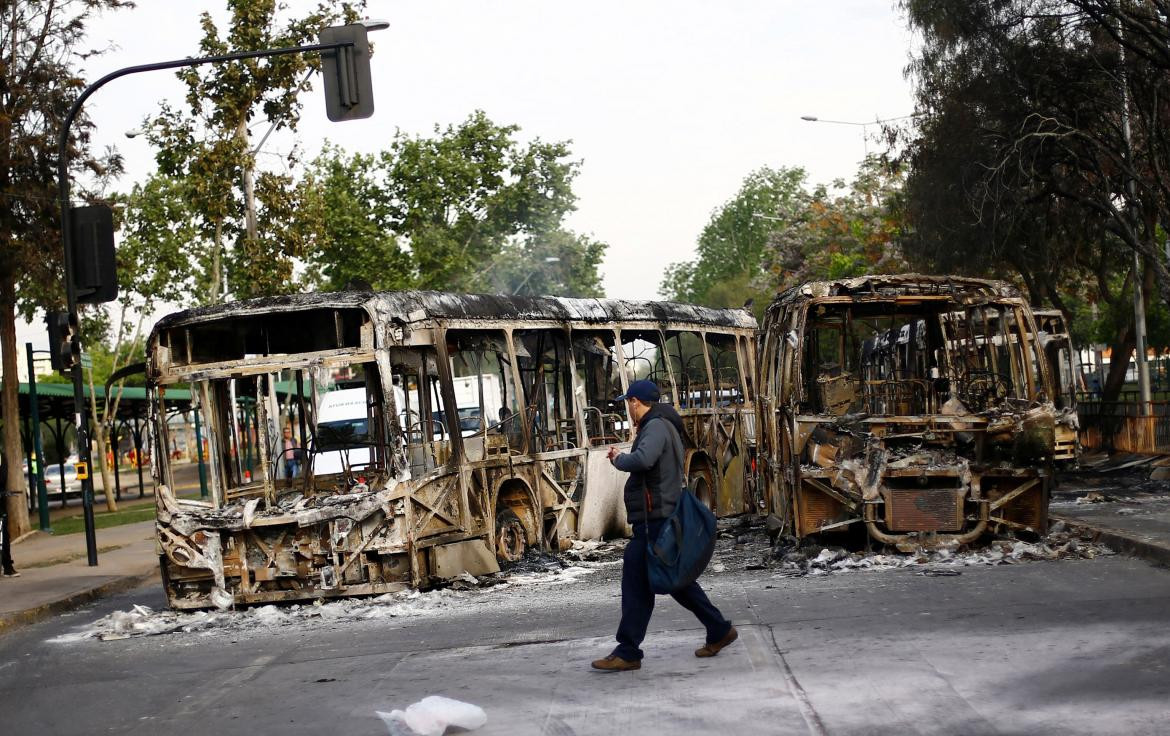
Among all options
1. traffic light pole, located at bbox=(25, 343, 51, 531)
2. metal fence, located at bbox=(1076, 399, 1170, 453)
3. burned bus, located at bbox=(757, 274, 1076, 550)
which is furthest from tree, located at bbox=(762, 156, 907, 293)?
burned bus, located at bbox=(757, 274, 1076, 550)

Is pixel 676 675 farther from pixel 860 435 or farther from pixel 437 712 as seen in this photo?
pixel 860 435

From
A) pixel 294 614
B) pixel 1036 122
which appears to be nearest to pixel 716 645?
pixel 294 614

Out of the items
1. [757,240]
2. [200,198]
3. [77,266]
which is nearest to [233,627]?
[77,266]

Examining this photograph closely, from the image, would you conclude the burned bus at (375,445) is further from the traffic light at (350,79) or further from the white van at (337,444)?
the traffic light at (350,79)

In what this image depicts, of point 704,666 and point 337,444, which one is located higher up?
point 337,444

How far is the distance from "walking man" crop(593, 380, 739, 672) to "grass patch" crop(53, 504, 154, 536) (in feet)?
73.4

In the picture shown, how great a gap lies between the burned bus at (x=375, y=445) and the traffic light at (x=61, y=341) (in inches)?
135

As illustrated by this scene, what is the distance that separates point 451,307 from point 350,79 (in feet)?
9.63

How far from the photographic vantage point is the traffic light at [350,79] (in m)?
15.0

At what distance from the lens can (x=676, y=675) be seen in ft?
26.6

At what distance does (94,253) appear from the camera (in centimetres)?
1703

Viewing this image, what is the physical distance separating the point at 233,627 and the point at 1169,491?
13506mm

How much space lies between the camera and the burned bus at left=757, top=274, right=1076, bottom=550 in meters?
13.0

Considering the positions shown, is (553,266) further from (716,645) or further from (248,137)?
(716,645)
